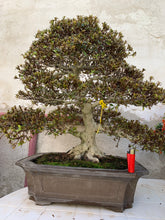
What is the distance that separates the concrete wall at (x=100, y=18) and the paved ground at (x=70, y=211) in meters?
1.01

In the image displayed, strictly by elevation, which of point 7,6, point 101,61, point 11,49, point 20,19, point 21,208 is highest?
point 7,6

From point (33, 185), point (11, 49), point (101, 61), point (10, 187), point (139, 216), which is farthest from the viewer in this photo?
point (11, 49)

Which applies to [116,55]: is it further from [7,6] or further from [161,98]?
[7,6]

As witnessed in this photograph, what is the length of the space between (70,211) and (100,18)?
2.01 metres

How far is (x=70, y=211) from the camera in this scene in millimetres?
968

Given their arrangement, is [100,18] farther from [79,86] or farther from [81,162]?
[81,162]

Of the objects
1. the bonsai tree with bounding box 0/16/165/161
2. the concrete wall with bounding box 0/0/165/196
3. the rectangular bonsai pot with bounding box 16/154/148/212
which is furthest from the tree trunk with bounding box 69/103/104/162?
the concrete wall with bounding box 0/0/165/196

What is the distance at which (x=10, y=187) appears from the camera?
6.21ft

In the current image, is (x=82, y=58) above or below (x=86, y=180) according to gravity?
above

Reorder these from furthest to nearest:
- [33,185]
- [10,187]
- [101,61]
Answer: [10,187]
[101,61]
[33,185]

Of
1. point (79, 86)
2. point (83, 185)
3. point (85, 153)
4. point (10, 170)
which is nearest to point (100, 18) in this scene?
point (79, 86)

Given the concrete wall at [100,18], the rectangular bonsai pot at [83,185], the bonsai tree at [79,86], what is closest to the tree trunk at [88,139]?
the bonsai tree at [79,86]

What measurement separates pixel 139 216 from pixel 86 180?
332 mm

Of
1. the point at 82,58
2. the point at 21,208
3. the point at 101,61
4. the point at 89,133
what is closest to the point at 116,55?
the point at 101,61
